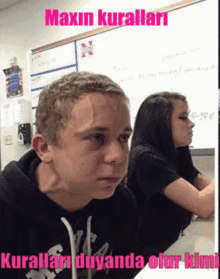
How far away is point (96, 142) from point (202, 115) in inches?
43.6

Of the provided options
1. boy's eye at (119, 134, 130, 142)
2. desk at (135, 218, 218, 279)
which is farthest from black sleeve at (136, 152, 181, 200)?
boy's eye at (119, 134, 130, 142)

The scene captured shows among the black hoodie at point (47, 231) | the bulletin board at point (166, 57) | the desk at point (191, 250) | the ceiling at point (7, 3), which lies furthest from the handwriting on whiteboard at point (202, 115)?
the ceiling at point (7, 3)

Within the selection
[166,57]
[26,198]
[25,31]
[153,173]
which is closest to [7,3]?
[25,31]

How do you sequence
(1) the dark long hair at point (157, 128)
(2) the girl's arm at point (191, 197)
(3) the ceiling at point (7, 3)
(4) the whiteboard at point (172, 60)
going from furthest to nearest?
(3) the ceiling at point (7, 3), (4) the whiteboard at point (172, 60), (1) the dark long hair at point (157, 128), (2) the girl's arm at point (191, 197)

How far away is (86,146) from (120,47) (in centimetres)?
137

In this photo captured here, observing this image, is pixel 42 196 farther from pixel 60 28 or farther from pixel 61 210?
pixel 60 28

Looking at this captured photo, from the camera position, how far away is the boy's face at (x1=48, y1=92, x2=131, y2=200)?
0.49 m

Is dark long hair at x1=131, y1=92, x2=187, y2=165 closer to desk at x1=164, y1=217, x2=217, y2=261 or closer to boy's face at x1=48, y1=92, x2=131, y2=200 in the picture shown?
desk at x1=164, y1=217, x2=217, y2=261

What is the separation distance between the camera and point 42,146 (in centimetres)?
56

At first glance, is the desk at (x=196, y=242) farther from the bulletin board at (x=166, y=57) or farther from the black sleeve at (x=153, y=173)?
the bulletin board at (x=166, y=57)

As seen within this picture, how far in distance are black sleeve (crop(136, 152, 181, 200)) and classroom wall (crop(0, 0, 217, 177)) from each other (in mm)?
1246

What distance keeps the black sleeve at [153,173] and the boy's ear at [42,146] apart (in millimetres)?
503

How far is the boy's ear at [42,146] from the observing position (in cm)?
56

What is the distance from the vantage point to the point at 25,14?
2.15 meters
